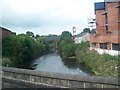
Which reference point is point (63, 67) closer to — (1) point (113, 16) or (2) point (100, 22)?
(2) point (100, 22)

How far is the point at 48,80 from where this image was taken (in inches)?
302

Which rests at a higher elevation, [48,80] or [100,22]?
[100,22]

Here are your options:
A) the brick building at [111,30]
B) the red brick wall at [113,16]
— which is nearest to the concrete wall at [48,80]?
the brick building at [111,30]

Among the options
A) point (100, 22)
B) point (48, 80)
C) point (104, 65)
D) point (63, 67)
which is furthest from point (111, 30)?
point (48, 80)

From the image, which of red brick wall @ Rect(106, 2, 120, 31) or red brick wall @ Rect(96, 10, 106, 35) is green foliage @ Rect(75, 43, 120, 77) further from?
red brick wall @ Rect(96, 10, 106, 35)

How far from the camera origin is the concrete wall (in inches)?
262

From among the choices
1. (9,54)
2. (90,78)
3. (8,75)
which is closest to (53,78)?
(90,78)

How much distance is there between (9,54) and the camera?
48.8 m

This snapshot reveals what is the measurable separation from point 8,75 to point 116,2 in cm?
3391

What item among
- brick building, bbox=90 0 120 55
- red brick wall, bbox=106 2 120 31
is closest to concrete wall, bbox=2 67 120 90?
brick building, bbox=90 0 120 55

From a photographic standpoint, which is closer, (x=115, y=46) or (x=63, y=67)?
(x=115, y=46)

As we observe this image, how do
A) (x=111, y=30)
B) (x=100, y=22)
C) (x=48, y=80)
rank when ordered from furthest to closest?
(x=100, y=22) < (x=111, y=30) < (x=48, y=80)

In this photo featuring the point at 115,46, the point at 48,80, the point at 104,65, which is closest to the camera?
the point at 48,80

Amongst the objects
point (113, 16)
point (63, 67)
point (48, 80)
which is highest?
point (113, 16)
